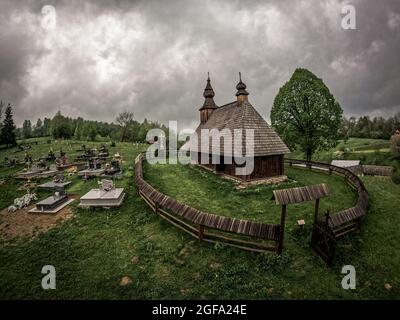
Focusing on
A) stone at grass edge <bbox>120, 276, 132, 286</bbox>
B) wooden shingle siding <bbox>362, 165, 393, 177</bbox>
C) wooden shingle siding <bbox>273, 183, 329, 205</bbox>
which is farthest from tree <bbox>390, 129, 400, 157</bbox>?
stone at grass edge <bbox>120, 276, 132, 286</bbox>

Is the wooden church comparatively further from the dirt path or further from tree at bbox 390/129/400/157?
tree at bbox 390/129/400/157

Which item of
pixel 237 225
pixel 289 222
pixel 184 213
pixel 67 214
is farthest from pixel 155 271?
pixel 67 214

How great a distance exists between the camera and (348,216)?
29.3 feet

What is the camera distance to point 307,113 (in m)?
21.8

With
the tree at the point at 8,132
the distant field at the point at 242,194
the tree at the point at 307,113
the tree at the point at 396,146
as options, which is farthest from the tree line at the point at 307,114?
the tree at the point at 8,132

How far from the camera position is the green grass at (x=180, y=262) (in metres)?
6.38

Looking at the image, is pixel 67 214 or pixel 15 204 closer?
pixel 67 214

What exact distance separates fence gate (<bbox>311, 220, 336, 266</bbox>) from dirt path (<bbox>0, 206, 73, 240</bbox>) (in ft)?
42.1

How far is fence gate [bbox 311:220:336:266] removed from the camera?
7.15m

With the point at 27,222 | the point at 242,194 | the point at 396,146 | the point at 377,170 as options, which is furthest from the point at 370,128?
the point at 27,222

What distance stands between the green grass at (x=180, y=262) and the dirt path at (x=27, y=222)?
565 millimetres

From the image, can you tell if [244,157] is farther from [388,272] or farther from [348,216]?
[388,272]

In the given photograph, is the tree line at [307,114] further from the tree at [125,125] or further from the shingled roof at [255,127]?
the tree at [125,125]

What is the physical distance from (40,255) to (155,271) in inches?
206
